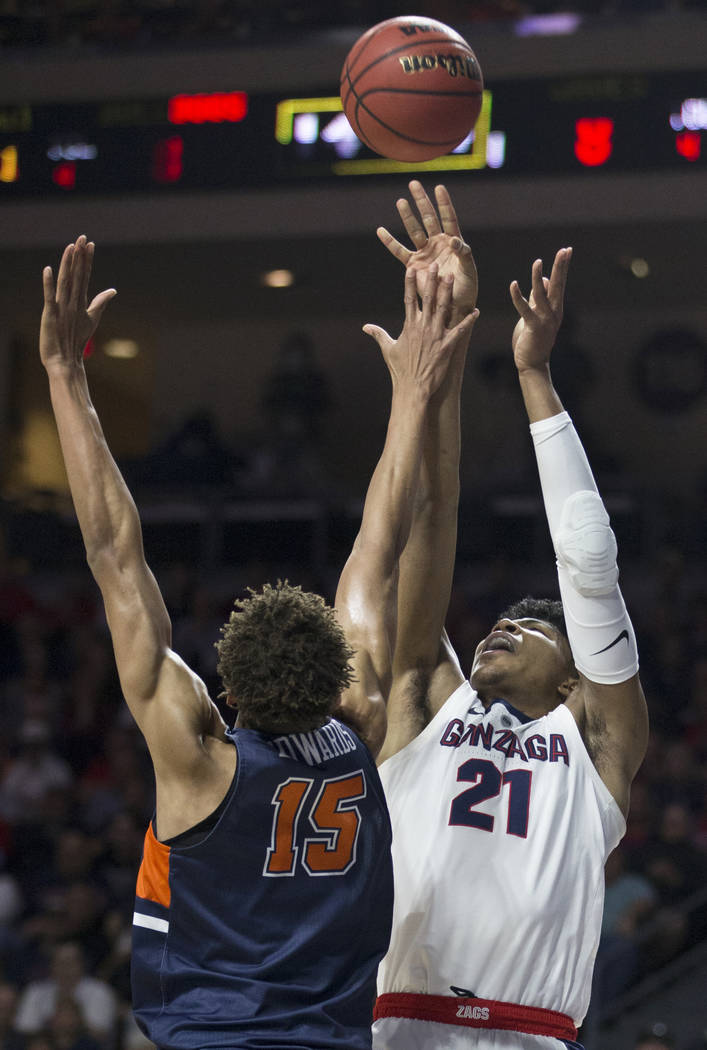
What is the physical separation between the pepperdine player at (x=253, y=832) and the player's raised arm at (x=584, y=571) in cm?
65

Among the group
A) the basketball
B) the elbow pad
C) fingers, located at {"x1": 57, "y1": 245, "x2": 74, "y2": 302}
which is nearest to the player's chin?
the elbow pad

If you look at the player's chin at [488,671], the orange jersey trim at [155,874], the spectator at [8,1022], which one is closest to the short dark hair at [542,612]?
the player's chin at [488,671]

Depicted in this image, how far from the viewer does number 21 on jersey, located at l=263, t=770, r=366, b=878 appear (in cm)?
236

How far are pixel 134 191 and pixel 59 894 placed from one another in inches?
168

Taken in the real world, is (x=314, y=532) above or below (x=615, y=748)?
above

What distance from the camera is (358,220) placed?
8633 millimetres

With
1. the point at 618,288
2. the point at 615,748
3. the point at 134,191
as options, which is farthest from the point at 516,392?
the point at 615,748

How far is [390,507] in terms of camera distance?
2.81m

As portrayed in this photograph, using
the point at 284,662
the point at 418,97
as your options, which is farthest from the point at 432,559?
the point at 418,97

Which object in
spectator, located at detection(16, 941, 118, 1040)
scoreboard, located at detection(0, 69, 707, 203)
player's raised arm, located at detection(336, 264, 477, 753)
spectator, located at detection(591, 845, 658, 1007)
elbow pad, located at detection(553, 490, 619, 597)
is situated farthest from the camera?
scoreboard, located at detection(0, 69, 707, 203)

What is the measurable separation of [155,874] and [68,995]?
17.2 ft

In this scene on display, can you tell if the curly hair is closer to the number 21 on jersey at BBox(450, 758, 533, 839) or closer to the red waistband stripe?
the number 21 on jersey at BBox(450, 758, 533, 839)

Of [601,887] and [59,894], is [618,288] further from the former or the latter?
[601,887]

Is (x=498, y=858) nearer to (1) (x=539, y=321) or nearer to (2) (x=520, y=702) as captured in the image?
(2) (x=520, y=702)
